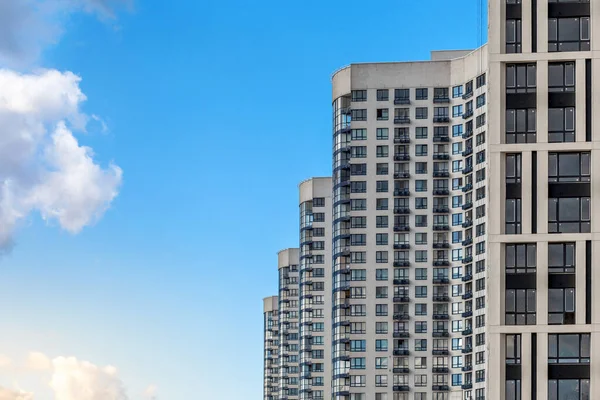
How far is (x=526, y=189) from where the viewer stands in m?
60.8

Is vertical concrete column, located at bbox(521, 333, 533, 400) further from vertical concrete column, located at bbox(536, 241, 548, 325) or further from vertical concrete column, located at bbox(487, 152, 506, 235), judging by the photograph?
vertical concrete column, located at bbox(487, 152, 506, 235)

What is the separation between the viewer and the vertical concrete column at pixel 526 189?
6050 centimetres

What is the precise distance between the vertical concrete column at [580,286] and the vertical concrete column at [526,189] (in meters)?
2.76

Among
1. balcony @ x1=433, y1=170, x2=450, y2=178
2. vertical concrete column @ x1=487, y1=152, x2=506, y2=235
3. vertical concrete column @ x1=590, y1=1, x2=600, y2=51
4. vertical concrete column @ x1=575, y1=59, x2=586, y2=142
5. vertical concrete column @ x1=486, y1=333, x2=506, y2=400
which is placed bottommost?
vertical concrete column @ x1=486, y1=333, x2=506, y2=400

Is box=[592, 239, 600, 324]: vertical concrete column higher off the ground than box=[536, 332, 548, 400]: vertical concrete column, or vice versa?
box=[592, 239, 600, 324]: vertical concrete column

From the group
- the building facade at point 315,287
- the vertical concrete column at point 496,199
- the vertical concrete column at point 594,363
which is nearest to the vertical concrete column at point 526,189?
the vertical concrete column at point 496,199

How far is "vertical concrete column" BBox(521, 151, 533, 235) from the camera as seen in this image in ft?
198

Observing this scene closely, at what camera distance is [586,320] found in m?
59.0

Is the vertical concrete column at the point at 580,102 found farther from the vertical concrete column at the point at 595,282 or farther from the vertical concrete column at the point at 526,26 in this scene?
the vertical concrete column at the point at 595,282

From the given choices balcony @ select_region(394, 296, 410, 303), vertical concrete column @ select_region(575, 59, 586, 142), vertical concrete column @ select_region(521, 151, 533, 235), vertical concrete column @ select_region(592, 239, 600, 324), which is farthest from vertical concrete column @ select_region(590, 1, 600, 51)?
balcony @ select_region(394, 296, 410, 303)

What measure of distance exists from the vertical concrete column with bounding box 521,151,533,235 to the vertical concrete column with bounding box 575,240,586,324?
2759mm

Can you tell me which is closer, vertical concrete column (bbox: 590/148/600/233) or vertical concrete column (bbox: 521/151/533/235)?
vertical concrete column (bbox: 590/148/600/233)

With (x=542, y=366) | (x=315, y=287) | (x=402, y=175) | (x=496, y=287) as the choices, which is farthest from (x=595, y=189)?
(x=315, y=287)

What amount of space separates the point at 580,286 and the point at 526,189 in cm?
523
